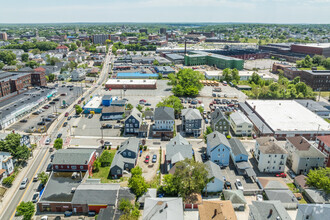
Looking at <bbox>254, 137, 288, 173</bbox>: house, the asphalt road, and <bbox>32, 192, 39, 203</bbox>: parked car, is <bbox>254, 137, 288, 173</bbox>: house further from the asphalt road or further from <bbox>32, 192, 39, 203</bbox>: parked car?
the asphalt road

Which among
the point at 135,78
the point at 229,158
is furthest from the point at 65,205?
the point at 135,78

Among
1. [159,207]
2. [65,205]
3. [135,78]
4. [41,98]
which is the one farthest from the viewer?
[135,78]

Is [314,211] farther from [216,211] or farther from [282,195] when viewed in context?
[216,211]

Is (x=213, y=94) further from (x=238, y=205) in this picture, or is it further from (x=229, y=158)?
(x=238, y=205)

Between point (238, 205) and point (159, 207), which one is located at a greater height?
point (159, 207)

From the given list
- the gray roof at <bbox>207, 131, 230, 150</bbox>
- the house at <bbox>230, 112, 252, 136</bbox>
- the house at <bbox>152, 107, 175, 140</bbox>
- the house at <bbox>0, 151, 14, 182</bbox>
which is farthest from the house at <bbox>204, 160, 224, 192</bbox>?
the house at <bbox>0, 151, 14, 182</bbox>

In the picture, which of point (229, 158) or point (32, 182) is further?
point (229, 158)
